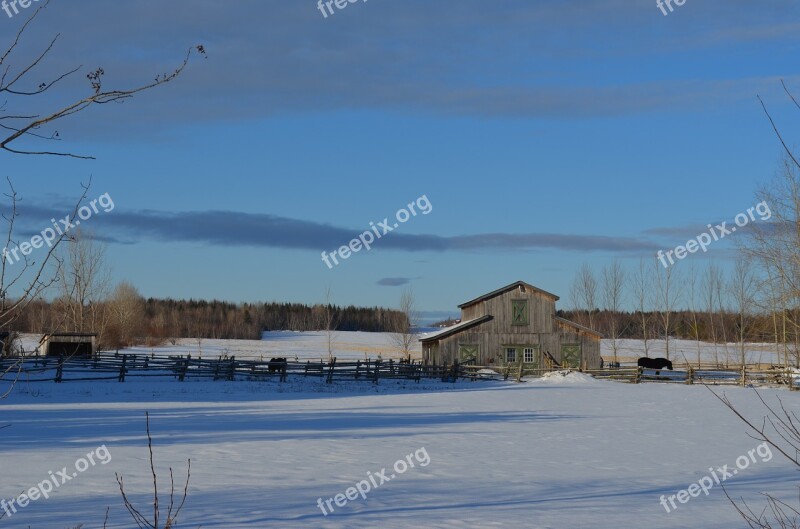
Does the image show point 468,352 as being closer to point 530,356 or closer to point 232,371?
point 530,356

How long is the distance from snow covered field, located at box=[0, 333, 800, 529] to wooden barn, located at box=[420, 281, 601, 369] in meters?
17.2

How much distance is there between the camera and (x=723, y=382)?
42625 millimetres

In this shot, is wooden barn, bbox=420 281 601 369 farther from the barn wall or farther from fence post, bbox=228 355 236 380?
fence post, bbox=228 355 236 380

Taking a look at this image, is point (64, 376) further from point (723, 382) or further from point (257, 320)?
point (257, 320)

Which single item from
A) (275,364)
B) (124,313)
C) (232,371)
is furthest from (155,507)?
(124,313)

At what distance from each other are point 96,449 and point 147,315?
136730mm

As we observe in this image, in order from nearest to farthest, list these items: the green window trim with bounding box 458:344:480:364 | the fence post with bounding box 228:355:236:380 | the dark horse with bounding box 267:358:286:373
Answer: the fence post with bounding box 228:355:236:380, the dark horse with bounding box 267:358:286:373, the green window trim with bounding box 458:344:480:364

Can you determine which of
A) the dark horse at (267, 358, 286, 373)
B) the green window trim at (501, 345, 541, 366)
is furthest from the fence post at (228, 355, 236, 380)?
the green window trim at (501, 345, 541, 366)

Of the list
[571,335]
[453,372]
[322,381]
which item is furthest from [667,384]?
[322,381]

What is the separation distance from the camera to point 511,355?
157ft

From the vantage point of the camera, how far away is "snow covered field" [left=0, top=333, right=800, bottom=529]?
10.7 m

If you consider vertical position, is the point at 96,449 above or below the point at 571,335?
below

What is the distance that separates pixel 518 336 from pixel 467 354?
324cm

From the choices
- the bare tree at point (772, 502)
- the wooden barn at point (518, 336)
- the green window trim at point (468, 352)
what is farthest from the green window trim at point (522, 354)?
the bare tree at point (772, 502)
